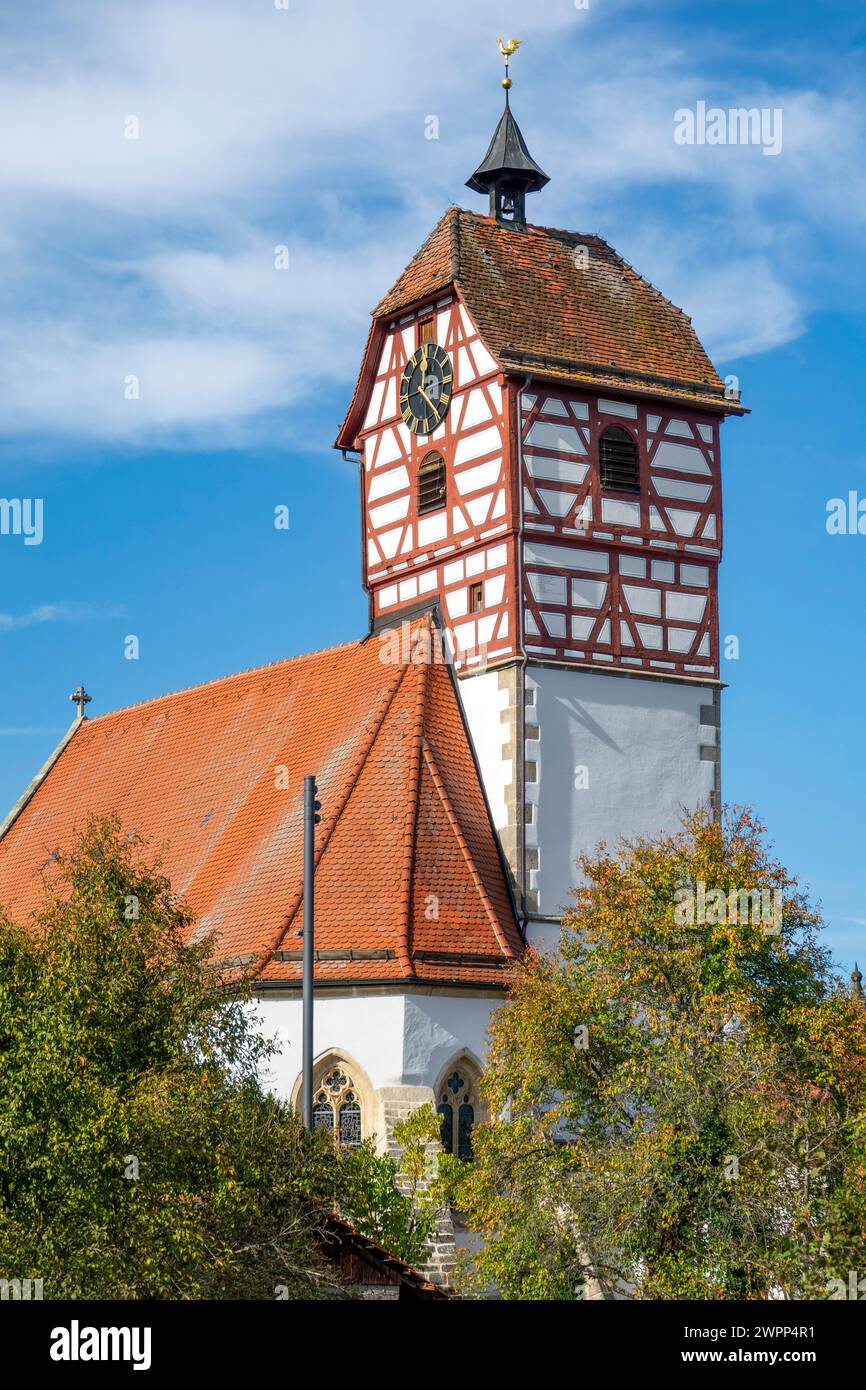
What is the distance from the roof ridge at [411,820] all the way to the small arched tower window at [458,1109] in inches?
72.1

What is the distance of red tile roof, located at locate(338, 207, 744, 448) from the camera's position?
36562 mm

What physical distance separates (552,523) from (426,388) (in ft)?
12.5

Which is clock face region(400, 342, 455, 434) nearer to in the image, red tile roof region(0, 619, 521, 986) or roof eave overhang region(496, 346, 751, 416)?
roof eave overhang region(496, 346, 751, 416)

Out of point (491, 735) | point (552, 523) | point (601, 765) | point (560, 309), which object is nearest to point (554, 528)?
point (552, 523)

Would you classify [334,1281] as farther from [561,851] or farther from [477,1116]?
[561,851]

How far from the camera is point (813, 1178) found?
25.2 m

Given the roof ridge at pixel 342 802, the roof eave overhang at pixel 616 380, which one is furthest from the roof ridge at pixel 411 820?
the roof eave overhang at pixel 616 380

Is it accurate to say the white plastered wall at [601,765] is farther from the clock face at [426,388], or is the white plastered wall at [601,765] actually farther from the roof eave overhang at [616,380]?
the clock face at [426,388]

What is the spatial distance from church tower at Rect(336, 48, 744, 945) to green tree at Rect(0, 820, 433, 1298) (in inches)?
417

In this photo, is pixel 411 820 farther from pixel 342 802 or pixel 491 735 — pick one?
pixel 491 735

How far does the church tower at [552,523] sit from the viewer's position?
3488 cm
